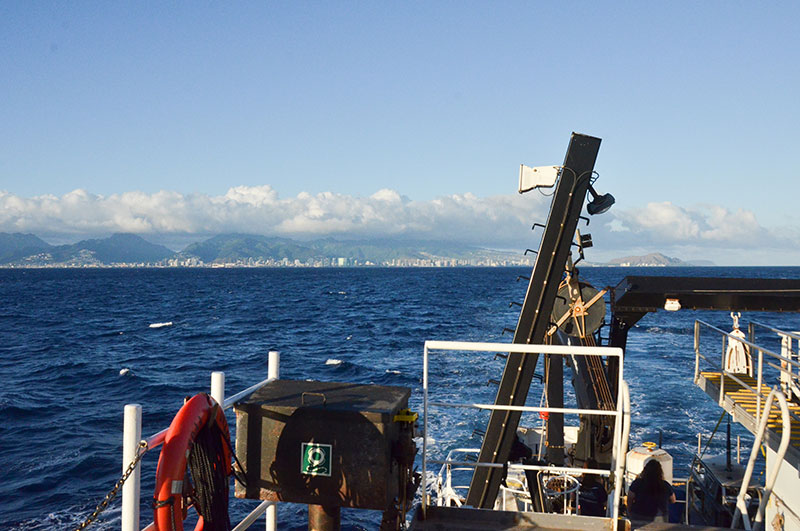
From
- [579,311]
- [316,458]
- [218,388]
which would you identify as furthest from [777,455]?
[579,311]

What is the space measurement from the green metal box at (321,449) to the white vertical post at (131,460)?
1131 mm

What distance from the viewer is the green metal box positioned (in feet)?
16.5

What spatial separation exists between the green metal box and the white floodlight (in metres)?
5.52

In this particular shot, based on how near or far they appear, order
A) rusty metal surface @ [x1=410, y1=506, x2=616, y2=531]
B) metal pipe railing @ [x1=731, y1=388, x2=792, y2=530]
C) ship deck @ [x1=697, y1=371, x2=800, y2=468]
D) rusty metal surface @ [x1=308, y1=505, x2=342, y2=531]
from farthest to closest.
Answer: ship deck @ [x1=697, y1=371, x2=800, y2=468] → rusty metal surface @ [x1=410, y1=506, x2=616, y2=531] → rusty metal surface @ [x1=308, y1=505, x2=342, y2=531] → metal pipe railing @ [x1=731, y1=388, x2=792, y2=530]

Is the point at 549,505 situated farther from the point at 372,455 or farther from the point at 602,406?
the point at 372,455

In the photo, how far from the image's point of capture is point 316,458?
509cm

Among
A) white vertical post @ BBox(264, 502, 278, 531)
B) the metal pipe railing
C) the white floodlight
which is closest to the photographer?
the metal pipe railing

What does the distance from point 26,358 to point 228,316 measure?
102ft

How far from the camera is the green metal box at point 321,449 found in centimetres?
502

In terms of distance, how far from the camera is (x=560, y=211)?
997cm

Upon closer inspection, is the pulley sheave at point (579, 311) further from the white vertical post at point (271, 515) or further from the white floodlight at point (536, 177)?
the white vertical post at point (271, 515)

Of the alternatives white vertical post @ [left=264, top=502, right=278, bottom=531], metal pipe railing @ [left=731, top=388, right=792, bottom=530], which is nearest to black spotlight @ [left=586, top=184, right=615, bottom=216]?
metal pipe railing @ [left=731, top=388, right=792, bottom=530]

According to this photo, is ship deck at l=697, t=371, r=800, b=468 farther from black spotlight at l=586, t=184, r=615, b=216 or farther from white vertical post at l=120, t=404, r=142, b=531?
white vertical post at l=120, t=404, r=142, b=531

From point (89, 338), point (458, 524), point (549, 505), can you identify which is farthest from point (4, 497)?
point (89, 338)
